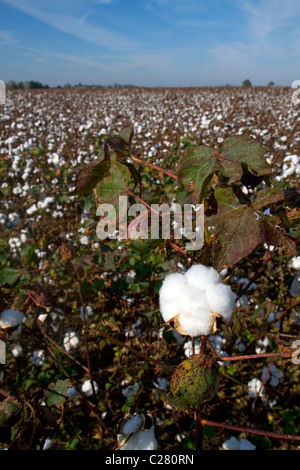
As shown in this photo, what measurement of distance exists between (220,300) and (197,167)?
11.1 inches

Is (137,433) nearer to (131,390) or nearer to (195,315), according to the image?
(131,390)

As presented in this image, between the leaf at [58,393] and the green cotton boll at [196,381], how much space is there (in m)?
0.54

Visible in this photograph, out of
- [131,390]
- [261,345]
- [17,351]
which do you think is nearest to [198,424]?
[131,390]

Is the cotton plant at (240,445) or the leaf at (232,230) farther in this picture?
the cotton plant at (240,445)

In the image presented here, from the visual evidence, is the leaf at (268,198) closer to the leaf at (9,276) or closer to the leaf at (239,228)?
the leaf at (239,228)

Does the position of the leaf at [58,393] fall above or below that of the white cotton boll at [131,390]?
above

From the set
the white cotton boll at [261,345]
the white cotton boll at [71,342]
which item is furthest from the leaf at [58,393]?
the white cotton boll at [261,345]

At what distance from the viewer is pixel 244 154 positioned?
0.68 metres

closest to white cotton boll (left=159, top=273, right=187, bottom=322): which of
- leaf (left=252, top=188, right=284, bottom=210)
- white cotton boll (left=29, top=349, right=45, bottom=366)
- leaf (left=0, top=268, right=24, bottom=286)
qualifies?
leaf (left=252, top=188, right=284, bottom=210)

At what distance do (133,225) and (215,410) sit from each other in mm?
1535

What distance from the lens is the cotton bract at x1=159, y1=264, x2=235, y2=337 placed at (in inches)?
23.1

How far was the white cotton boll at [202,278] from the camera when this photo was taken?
618 mm

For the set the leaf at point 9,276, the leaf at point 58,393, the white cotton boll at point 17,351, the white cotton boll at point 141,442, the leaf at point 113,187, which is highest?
the leaf at point 113,187

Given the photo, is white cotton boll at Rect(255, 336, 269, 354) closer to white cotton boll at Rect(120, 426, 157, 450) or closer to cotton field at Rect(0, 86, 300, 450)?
cotton field at Rect(0, 86, 300, 450)
